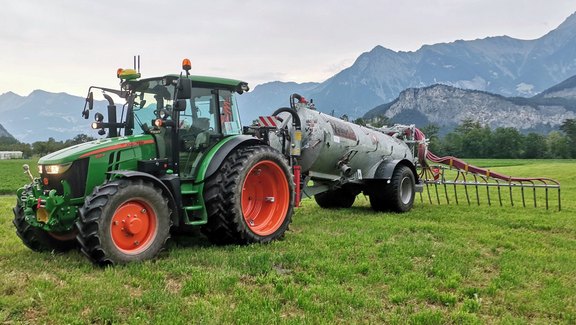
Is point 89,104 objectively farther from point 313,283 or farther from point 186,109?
point 313,283

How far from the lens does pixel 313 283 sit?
525 cm

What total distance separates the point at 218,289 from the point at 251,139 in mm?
3090

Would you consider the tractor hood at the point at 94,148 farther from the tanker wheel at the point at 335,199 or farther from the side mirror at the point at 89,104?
the tanker wheel at the point at 335,199

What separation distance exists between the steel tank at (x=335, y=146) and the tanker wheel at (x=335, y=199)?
1.23 meters

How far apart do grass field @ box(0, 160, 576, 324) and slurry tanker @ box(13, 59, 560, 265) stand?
33cm

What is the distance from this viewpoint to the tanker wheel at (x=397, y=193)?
11.5 metres

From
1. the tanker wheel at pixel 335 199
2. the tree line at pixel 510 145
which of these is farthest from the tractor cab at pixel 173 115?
the tree line at pixel 510 145

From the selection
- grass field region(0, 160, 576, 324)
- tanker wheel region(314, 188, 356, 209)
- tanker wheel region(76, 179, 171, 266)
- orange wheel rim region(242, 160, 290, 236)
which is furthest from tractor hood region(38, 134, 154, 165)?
tanker wheel region(314, 188, 356, 209)

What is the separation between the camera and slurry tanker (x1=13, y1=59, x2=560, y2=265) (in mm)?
5668

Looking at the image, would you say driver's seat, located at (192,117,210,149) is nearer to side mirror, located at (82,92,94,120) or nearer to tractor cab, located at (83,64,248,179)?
tractor cab, located at (83,64,248,179)

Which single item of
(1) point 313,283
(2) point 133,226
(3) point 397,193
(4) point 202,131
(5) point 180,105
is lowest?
(1) point 313,283

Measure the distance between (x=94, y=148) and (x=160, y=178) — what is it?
0.92m

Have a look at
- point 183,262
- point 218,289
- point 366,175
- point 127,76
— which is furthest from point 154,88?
point 366,175

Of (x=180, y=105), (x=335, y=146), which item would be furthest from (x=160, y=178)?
(x=335, y=146)
